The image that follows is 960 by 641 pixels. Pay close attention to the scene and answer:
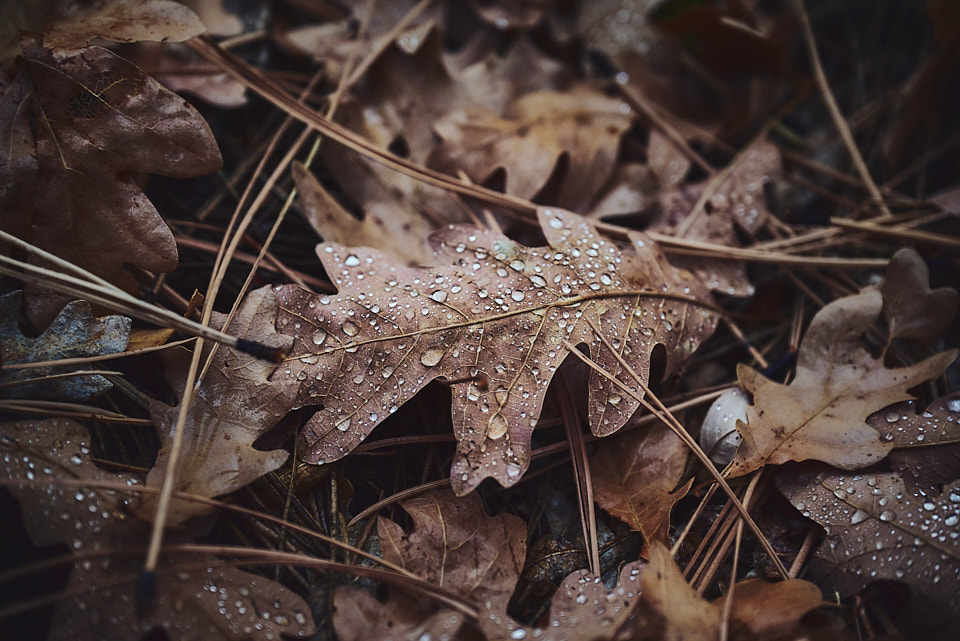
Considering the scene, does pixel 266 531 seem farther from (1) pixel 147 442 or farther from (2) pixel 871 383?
(2) pixel 871 383

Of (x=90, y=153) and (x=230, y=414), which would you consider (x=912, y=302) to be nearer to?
(x=230, y=414)

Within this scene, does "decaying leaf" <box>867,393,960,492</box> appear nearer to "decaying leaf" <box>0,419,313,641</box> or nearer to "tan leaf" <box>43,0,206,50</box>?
"decaying leaf" <box>0,419,313,641</box>

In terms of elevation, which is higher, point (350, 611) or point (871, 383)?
point (871, 383)

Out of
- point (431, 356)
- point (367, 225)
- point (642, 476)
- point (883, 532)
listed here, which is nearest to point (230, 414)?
point (431, 356)

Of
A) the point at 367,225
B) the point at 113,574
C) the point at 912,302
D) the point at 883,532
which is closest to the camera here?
the point at 113,574

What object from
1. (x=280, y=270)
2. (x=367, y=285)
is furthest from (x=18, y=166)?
(x=367, y=285)
